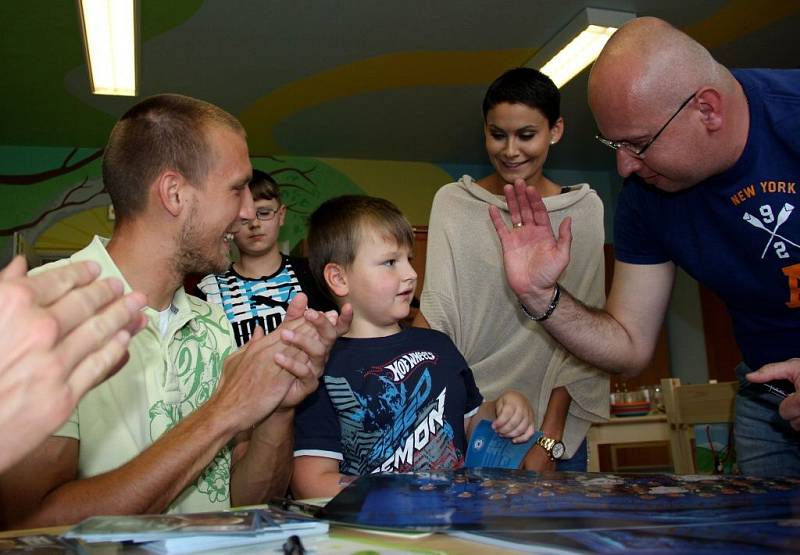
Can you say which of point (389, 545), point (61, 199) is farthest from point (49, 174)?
point (389, 545)

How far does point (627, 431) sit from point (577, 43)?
2.69 m

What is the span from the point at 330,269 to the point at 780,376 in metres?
1.05

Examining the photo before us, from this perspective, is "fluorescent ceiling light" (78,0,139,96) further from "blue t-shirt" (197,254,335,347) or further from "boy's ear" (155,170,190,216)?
"boy's ear" (155,170,190,216)

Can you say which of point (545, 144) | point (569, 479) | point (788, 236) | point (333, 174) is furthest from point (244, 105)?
point (569, 479)

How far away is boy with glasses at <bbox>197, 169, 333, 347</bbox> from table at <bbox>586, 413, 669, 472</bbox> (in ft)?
6.82

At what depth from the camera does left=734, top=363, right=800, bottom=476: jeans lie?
1.80 metres

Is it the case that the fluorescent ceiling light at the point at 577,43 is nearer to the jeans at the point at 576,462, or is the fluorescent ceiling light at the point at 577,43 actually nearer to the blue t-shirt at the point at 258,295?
the blue t-shirt at the point at 258,295

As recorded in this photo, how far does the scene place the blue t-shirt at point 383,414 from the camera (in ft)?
5.12

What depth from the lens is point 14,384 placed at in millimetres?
567

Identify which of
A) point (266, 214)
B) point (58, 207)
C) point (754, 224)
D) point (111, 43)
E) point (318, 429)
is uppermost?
point (111, 43)

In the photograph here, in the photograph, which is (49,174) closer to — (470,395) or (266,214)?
(266,214)

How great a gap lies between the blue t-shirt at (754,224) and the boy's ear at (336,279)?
2.66ft

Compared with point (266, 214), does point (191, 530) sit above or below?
below

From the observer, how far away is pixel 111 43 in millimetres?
4332
